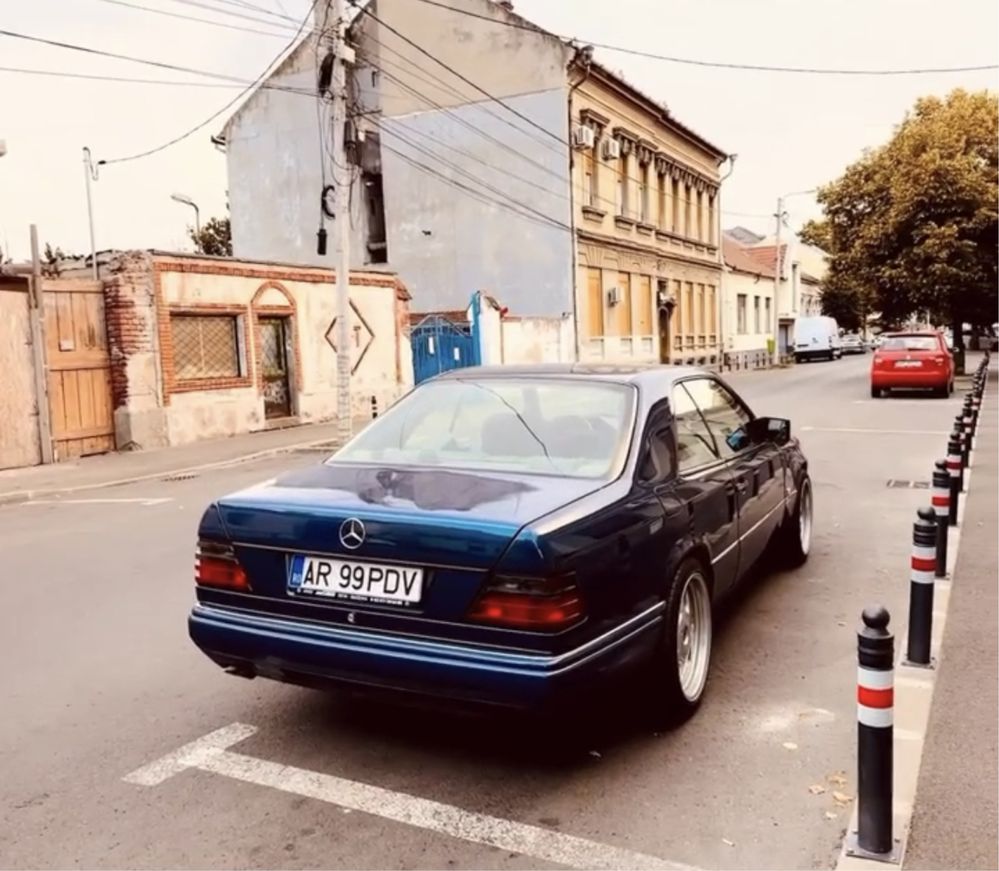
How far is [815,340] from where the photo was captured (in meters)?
49.6

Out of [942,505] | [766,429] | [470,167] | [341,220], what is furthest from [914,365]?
[766,429]

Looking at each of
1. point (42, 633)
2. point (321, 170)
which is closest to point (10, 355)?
point (42, 633)

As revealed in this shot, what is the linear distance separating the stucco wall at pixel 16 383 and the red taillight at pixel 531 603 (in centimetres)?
1224

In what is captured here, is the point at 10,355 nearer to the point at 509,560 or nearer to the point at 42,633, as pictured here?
the point at 42,633

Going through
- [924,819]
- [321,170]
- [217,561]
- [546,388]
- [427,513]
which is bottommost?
[924,819]

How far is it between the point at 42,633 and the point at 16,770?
203 centimetres

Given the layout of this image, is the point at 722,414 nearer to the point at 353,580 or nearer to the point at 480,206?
the point at 353,580

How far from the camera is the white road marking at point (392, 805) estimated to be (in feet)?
10.2

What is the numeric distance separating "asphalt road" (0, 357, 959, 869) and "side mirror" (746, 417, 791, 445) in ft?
3.58

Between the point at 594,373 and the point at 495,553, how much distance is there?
5.67 feet

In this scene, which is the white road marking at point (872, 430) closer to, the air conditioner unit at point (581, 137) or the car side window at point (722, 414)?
the car side window at point (722, 414)

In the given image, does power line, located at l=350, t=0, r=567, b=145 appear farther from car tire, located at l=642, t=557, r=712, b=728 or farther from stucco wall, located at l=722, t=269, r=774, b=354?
car tire, located at l=642, t=557, r=712, b=728

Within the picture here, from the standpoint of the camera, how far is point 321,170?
30.7 metres

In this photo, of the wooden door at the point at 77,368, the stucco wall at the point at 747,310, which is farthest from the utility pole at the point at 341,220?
the stucco wall at the point at 747,310
